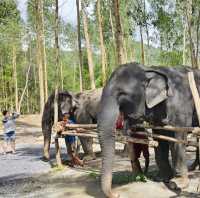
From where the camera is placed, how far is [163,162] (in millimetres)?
8484

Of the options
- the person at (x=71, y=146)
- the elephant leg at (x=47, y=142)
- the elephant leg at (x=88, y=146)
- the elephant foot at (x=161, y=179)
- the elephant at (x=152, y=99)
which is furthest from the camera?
the elephant leg at (x=47, y=142)

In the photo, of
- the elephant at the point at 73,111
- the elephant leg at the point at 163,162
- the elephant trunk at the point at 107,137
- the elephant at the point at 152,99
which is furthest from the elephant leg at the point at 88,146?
the elephant trunk at the point at 107,137

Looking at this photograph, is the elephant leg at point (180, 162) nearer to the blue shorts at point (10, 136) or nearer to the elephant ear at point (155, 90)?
the elephant ear at point (155, 90)

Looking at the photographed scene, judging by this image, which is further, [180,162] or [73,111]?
[73,111]

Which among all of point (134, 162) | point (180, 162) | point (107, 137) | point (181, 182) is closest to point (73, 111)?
point (134, 162)

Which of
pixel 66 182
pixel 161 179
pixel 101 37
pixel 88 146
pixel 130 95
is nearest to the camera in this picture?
pixel 130 95

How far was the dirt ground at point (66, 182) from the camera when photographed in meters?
7.73

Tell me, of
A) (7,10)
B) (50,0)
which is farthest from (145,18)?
(7,10)

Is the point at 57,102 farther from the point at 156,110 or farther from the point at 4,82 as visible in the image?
the point at 4,82

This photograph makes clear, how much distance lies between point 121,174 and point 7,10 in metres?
15.0

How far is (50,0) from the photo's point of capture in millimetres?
30438

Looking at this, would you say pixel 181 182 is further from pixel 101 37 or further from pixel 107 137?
pixel 101 37

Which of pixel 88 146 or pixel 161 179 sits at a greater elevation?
pixel 88 146

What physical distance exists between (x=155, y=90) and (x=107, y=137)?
1.21m
